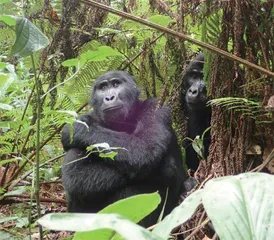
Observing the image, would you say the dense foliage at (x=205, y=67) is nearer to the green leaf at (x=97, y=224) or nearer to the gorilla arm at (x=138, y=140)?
the gorilla arm at (x=138, y=140)

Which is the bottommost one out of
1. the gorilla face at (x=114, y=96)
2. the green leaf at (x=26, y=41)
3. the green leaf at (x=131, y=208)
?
the gorilla face at (x=114, y=96)

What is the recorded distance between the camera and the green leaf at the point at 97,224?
0.70 m

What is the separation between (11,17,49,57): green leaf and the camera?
1.71 m

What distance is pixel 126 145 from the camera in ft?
11.0

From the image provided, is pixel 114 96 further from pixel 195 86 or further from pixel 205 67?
pixel 205 67

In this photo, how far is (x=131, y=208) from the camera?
923mm

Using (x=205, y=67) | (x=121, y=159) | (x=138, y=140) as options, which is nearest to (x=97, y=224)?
(x=205, y=67)

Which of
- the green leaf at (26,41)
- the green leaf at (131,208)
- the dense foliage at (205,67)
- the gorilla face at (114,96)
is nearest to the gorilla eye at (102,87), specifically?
the gorilla face at (114,96)

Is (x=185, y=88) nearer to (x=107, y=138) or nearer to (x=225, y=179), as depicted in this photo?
(x=107, y=138)

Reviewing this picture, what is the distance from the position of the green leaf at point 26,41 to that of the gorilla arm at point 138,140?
152 cm

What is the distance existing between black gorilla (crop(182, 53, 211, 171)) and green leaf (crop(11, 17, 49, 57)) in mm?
1955

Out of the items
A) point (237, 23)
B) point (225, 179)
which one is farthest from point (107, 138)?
point (225, 179)

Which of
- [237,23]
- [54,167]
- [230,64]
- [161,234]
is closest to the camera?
[161,234]

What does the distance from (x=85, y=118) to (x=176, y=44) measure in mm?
1012
